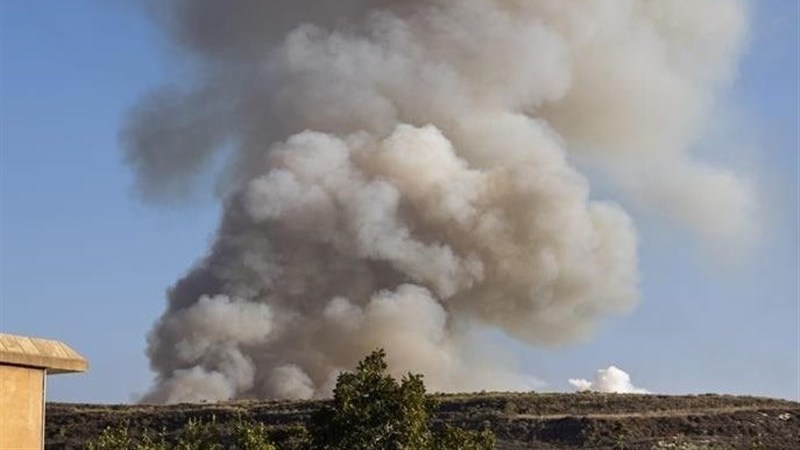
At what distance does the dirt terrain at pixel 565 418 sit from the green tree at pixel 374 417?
33.8 m

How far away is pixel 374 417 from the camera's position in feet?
103

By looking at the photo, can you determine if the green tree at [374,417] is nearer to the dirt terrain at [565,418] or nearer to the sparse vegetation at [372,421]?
the sparse vegetation at [372,421]

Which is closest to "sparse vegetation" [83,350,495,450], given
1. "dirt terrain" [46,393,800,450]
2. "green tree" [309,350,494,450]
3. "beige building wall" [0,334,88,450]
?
"green tree" [309,350,494,450]

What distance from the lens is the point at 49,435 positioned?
75.1 meters

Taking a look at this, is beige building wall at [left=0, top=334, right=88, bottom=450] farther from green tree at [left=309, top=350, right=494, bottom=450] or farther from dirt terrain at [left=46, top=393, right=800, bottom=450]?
dirt terrain at [left=46, top=393, right=800, bottom=450]

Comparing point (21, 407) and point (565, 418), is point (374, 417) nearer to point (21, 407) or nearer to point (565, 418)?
point (21, 407)

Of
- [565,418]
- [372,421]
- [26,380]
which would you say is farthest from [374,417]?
[565,418]

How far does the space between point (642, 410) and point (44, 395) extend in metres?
68.2

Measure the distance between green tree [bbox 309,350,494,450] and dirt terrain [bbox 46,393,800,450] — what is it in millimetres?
33846

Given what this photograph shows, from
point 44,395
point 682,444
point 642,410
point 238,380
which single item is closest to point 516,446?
point 682,444

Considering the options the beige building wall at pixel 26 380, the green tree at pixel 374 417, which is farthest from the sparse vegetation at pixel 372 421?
the beige building wall at pixel 26 380

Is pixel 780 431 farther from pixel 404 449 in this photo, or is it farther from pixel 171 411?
pixel 404 449

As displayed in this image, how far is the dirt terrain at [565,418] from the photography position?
7100cm

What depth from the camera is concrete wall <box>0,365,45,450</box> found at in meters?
15.8
